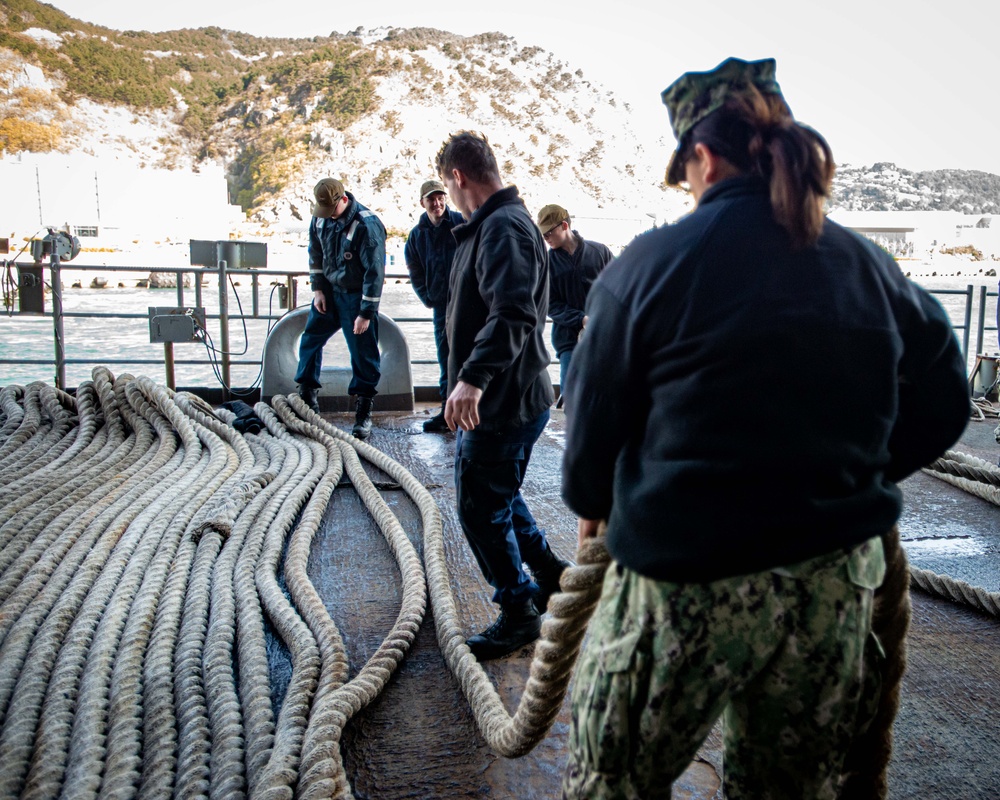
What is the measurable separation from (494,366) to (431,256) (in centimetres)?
406

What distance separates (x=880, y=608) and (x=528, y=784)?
1.00 metres

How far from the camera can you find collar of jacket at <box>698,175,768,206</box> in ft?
3.78

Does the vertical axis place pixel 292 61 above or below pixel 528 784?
above

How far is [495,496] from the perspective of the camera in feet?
8.32

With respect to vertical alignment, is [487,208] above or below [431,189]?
below

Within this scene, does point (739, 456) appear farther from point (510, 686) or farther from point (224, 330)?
point (224, 330)

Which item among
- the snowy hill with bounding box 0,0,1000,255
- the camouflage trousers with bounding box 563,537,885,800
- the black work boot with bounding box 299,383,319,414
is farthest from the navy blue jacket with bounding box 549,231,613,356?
the snowy hill with bounding box 0,0,1000,255

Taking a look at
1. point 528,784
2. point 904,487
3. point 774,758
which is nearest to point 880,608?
point 774,758

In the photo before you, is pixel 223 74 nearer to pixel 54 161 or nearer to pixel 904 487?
pixel 54 161

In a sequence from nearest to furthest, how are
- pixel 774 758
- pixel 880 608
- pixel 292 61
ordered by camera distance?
pixel 774 758
pixel 880 608
pixel 292 61

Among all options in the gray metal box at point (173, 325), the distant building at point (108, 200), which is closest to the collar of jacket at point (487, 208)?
the gray metal box at point (173, 325)

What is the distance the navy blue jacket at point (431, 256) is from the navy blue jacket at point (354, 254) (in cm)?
39

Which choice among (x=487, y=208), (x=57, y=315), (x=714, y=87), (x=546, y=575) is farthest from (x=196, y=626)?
(x=57, y=315)

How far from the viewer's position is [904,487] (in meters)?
4.89
